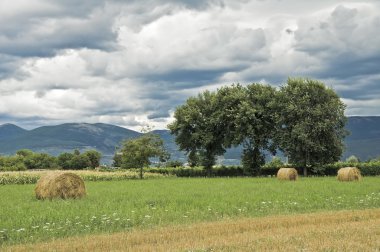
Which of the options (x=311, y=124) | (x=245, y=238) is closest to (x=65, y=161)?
(x=311, y=124)

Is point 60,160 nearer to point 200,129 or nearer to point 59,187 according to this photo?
point 200,129

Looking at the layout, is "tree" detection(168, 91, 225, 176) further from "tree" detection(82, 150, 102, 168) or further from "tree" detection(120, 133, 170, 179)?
"tree" detection(82, 150, 102, 168)

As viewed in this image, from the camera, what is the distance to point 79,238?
49.1 feet

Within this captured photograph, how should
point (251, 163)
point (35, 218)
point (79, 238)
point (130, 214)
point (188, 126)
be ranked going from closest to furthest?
1. point (79, 238)
2. point (35, 218)
3. point (130, 214)
4. point (251, 163)
5. point (188, 126)

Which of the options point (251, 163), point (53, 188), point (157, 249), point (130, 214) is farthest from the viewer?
point (251, 163)

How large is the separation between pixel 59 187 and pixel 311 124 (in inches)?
1669

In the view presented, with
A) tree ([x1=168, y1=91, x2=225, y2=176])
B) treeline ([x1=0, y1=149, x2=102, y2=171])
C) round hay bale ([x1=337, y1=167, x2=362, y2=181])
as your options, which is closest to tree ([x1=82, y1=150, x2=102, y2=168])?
treeline ([x1=0, y1=149, x2=102, y2=171])

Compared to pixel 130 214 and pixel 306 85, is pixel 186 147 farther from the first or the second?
pixel 130 214

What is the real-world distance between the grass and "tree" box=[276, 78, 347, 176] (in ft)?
156

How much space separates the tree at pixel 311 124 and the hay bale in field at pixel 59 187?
39.7 m

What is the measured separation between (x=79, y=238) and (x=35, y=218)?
473cm

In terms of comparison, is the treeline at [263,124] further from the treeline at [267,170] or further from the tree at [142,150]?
the tree at [142,150]

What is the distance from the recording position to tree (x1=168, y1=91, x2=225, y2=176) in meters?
77.1

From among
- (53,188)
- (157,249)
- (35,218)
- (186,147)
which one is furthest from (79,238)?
(186,147)
